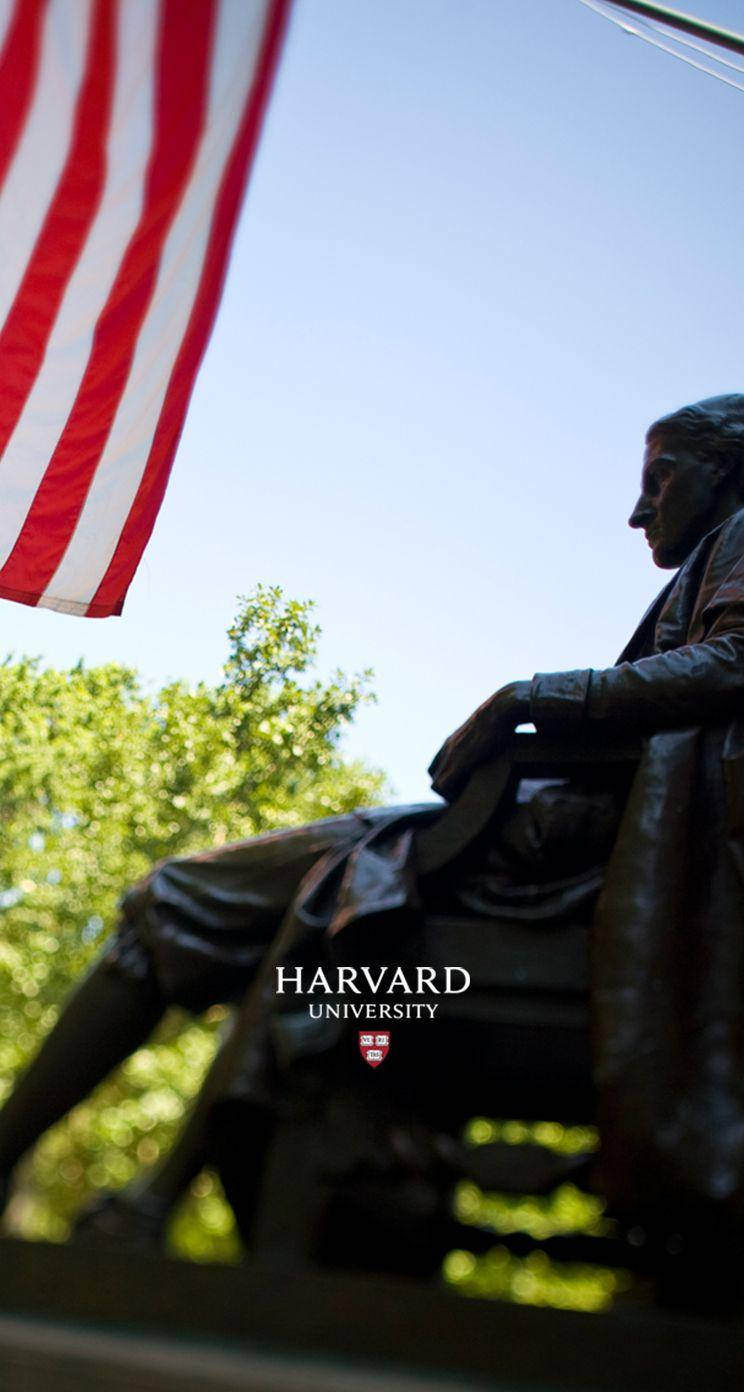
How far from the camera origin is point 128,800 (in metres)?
13.1

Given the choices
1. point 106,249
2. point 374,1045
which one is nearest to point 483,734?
point 374,1045

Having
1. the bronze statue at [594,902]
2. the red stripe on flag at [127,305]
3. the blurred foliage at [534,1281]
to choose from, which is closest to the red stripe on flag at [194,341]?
the red stripe on flag at [127,305]

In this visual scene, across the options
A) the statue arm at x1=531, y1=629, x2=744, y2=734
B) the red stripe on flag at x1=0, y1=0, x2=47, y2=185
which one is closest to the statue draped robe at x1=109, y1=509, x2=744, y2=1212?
the statue arm at x1=531, y1=629, x2=744, y2=734

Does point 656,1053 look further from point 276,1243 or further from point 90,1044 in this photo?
point 90,1044

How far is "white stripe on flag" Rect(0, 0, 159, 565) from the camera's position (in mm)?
4047

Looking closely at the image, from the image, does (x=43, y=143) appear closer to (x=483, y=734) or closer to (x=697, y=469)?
(x=697, y=469)

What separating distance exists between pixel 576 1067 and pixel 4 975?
9807 mm

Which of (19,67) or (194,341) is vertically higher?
(19,67)

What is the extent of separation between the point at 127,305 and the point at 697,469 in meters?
2.06

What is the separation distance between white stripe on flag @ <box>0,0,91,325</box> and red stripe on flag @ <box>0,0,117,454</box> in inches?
1.1

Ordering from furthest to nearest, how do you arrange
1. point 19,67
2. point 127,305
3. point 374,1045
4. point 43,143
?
1. point 127,305
2. point 43,143
3. point 19,67
4. point 374,1045

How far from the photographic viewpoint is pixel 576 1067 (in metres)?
2.88

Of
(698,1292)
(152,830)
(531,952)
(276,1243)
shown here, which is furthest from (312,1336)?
(152,830)

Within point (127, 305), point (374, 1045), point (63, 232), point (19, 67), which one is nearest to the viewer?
point (374, 1045)
